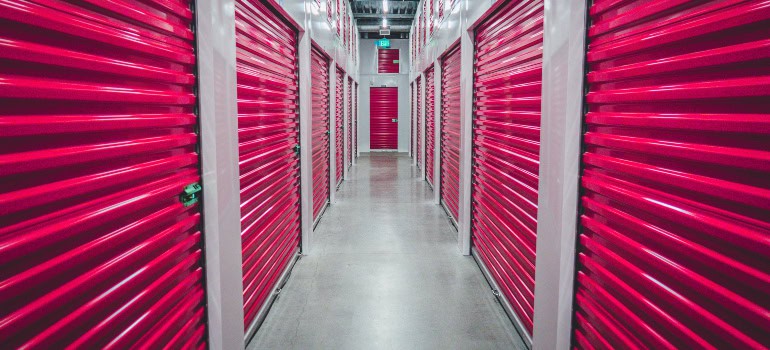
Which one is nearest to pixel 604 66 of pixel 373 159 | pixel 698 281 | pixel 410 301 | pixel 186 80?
pixel 698 281

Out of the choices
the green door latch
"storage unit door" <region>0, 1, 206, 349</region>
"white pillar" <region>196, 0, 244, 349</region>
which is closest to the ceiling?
"white pillar" <region>196, 0, 244, 349</region>

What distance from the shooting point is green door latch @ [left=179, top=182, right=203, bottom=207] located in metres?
2.12

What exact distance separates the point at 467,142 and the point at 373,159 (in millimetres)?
9863

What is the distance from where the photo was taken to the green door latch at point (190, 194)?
2.12 m

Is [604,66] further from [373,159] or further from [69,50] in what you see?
[373,159]

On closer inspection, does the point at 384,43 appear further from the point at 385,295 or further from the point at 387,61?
the point at 385,295

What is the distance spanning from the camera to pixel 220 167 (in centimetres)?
246

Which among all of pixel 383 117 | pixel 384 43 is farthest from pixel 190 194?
pixel 383 117

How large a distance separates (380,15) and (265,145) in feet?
38.2

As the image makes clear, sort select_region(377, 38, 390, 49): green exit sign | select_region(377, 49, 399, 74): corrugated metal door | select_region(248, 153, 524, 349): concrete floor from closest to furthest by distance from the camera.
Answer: select_region(248, 153, 524, 349): concrete floor < select_region(377, 38, 390, 49): green exit sign < select_region(377, 49, 399, 74): corrugated metal door

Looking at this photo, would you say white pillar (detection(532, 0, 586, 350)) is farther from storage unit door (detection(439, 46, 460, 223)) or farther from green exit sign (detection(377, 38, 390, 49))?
green exit sign (detection(377, 38, 390, 49))

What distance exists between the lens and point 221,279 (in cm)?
248

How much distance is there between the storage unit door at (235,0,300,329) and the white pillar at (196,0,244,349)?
0.36 meters

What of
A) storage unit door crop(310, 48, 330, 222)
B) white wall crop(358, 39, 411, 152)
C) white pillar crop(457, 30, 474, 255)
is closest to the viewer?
white pillar crop(457, 30, 474, 255)
